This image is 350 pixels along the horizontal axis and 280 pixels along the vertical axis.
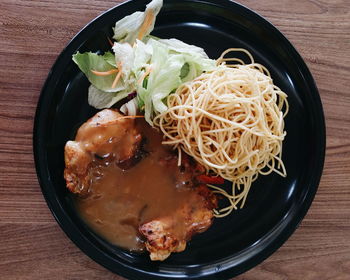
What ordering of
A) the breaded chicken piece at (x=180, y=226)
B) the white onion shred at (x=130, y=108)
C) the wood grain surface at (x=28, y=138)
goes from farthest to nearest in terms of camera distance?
the wood grain surface at (x=28, y=138) → the white onion shred at (x=130, y=108) → the breaded chicken piece at (x=180, y=226)

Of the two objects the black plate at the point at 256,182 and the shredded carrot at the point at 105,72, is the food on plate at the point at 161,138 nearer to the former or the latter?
the shredded carrot at the point at 105,72

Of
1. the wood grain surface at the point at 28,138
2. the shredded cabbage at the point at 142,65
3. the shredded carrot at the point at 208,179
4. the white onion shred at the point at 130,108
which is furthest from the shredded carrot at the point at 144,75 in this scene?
the shredded carrot at the point at 208,179

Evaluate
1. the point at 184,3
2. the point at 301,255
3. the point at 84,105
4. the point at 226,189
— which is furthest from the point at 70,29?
the point at 301,255

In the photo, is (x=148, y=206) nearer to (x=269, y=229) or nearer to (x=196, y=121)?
(x=196, y=121)

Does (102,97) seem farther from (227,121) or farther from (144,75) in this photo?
(227,121)

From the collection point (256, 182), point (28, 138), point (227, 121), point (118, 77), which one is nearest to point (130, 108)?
point (118, 77)

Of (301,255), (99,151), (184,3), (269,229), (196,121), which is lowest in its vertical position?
(301,255)

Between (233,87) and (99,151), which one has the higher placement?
(233,87)
